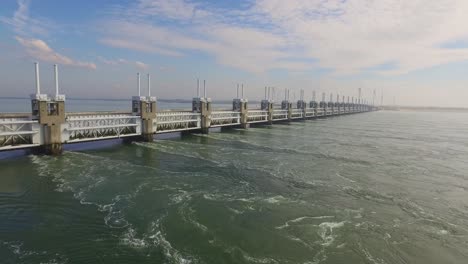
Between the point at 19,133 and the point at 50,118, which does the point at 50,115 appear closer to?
the point at 50,118

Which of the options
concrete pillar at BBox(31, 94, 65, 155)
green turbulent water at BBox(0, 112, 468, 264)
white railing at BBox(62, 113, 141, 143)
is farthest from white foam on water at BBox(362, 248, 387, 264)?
white railing at BBox(62, 113, 141, 143)

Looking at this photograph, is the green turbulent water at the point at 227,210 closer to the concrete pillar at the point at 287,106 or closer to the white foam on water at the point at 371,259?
the white foam on water at the point at 371,259

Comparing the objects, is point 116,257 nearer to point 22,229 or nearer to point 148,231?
point 148,231

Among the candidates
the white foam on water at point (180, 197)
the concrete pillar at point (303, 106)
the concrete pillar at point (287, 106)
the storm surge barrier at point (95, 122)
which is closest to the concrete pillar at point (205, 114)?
the storm surge barrier at point (95, 122)

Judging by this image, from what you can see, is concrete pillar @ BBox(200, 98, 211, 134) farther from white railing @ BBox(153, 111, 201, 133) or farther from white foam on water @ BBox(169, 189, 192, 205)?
white foam on water @ BBox(169, 189, 192, 205)

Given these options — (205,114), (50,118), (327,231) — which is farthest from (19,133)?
(205,114)

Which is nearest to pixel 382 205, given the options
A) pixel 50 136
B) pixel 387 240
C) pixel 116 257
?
pixel 387 240
